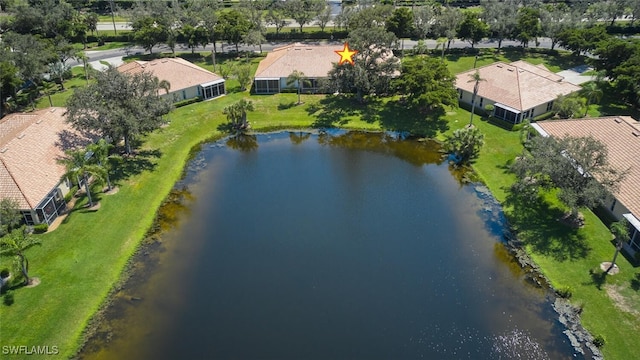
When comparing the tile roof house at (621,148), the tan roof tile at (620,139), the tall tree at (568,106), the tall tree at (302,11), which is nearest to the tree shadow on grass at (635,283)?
the tile roof house at (621,148)

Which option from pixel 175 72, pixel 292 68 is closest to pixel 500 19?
pixel 292 68

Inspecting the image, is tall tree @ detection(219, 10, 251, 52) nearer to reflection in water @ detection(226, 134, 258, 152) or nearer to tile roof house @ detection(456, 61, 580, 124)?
reflection in water @ detection(226, 134, 258, 152)

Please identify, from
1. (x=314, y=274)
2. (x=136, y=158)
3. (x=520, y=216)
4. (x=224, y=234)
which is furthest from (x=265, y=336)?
(x=136, y=158)

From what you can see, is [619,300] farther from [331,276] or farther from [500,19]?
[500,19]

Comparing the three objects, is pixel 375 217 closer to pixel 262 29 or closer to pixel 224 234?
pixel 224 234

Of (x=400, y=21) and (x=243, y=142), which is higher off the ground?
(x=400, y=21)

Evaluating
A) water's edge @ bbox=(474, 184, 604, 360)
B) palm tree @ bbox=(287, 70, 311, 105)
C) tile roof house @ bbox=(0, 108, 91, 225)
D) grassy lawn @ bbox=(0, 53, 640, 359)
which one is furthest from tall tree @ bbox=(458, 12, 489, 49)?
tile roof house @ bbox=(0, 108, 91, 225)
